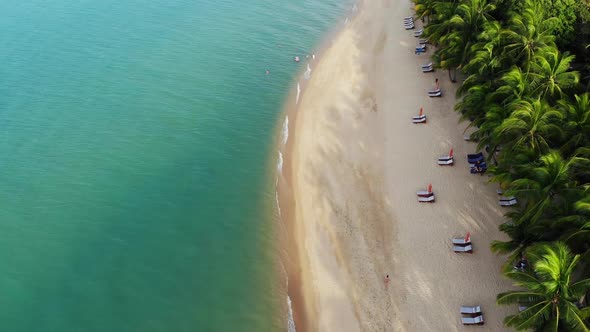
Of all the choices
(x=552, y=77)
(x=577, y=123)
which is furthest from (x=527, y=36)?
(x=577, y=123)

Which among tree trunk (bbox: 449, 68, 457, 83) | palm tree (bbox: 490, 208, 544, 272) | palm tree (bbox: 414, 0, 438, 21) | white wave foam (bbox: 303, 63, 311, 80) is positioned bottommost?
palm tree (bbox: 490, 208, 544, 272)

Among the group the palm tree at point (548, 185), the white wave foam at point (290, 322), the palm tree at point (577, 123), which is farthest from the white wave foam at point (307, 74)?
the palm tree at point (548, 185)

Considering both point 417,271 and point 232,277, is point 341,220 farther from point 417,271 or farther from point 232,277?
point 232,277

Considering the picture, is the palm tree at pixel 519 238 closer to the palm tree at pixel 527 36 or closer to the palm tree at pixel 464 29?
the palm tree at pixel 527 36

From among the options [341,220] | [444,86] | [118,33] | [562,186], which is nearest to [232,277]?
[341,220]

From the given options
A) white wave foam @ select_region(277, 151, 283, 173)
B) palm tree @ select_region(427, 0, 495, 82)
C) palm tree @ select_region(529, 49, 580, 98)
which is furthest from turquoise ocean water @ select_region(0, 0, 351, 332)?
palm tree @ select_region(529, 49, 580, 98)

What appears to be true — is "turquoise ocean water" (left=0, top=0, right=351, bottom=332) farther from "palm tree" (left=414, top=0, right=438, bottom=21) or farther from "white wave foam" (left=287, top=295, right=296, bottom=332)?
"palm tree" (left=414, top=0, right=438, bottom=21)
